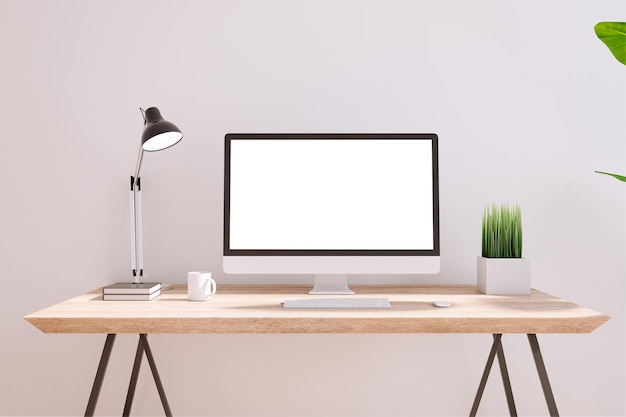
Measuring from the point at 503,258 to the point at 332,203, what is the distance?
2.03ft

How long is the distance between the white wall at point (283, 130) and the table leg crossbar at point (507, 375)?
0.21 metres

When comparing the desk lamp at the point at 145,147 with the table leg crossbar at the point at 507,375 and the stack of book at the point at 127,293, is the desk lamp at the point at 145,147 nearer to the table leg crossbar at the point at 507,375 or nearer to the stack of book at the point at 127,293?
the stack of book at the point at 127,293

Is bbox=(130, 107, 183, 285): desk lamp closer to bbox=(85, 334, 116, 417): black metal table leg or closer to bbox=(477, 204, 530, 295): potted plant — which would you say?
bbox=(85, 334, 116, 417): black metal table leg

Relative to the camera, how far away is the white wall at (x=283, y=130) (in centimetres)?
210

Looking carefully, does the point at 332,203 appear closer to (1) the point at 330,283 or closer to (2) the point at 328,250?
(2) the point at 328,250

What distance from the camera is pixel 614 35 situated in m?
1.73

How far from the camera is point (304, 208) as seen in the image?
1769 millimetres

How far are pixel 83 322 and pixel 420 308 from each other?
0.94 meters

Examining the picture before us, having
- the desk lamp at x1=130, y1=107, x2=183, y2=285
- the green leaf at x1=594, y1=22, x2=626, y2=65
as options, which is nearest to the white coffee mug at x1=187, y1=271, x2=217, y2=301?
the desk lamp at x1=130, y1=107, x2=183, y2=285

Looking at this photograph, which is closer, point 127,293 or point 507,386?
point 127,293

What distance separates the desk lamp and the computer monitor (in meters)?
0.22

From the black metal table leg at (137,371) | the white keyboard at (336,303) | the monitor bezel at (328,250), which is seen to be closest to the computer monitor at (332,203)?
the monitor bezel at (328,250)

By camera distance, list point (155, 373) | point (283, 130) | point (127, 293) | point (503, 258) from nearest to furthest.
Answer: point (127, 293) → point (503, 258) → point (155, 373) → point (283, 130)

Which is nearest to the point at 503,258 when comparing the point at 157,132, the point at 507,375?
the point at 507,375
